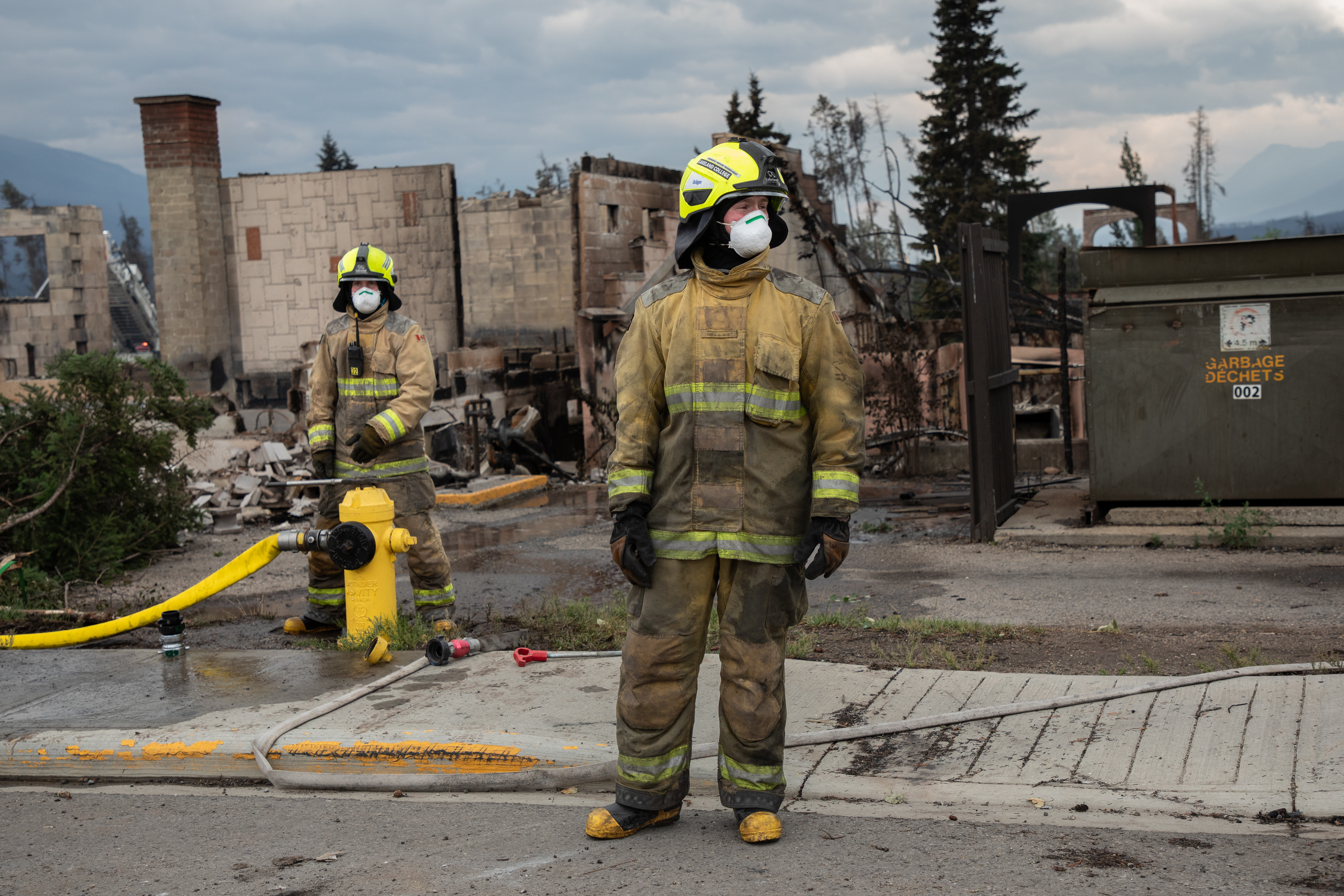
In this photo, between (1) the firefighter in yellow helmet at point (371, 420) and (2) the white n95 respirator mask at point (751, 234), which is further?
(1) the firefighter in yellow helmet at point (371, 420)

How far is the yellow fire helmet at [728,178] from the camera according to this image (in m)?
3.33

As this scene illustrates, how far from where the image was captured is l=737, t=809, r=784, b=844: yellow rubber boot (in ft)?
10.5

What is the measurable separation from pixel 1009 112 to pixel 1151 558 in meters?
31.1

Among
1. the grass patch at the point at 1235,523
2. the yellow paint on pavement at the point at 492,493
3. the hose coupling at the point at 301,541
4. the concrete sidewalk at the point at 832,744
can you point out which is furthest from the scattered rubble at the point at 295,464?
the grass patch at the point at 1235,523

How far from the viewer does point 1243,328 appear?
827 centimetres

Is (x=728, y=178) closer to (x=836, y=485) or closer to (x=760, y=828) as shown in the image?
(x=836, y=485)

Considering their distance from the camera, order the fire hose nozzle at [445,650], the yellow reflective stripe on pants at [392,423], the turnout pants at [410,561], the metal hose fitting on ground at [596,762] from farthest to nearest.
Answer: the turnout pants at [410,561] → the yellow reflective stripe on pants at [392,423] → the fire hose nozzle at [445,650] → the metal hose fitting on ground at [596,762]

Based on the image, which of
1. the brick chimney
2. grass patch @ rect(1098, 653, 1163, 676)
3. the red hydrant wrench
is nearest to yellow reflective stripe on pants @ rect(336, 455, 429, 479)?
the red hydrant wrench

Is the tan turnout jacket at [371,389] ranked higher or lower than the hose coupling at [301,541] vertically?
higher

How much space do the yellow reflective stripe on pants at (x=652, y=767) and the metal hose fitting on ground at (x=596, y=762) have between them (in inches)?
16.5

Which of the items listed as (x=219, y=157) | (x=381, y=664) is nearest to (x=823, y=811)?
(x=381, y=664)

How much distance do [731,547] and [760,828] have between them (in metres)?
0.79

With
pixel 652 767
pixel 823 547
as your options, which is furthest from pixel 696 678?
pixel 823 547

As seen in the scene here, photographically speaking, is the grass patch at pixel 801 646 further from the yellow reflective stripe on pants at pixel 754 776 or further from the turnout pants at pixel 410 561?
the turnout pants at pixel 410 561
